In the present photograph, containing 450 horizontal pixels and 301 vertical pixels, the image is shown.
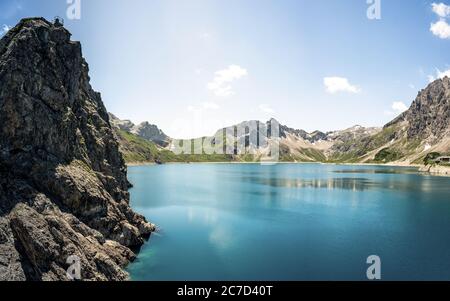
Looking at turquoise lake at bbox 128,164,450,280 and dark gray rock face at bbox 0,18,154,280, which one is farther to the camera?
turquoise lake at bbox 128,164,450,280

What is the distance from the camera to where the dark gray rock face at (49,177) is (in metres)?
38.5

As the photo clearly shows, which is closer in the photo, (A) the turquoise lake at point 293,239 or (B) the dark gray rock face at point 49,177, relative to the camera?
(B) the dark gray rock face at point 49,177

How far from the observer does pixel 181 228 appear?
78.5m

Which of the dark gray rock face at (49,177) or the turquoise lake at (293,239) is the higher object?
the dark gray rock face at (49,177)

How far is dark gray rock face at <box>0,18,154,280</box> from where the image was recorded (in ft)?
126

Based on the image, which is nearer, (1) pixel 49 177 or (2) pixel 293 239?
(1) pixel 49 177

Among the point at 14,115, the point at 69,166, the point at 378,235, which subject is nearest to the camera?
the point at 14,115

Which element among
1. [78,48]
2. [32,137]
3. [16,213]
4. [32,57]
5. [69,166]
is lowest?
[16,213]

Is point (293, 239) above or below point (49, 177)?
below

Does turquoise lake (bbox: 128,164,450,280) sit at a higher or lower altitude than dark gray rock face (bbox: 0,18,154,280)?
lower

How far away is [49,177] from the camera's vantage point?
48.5 meters
